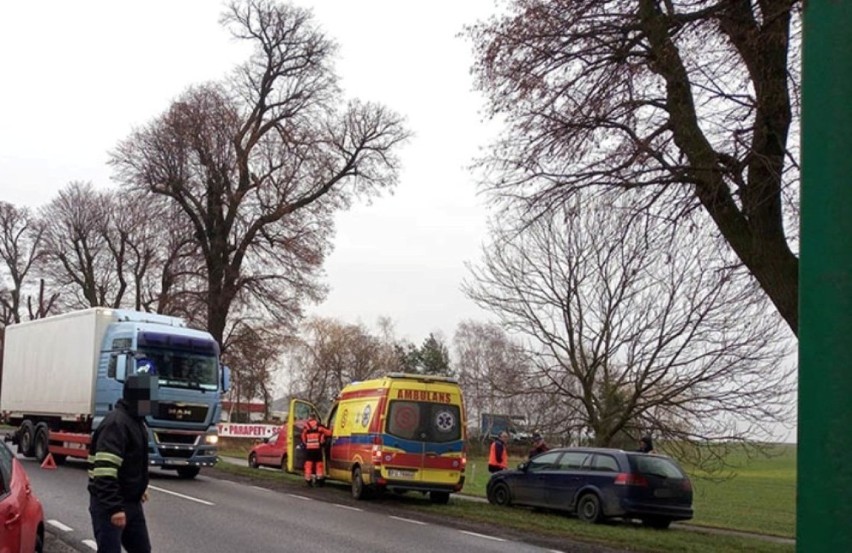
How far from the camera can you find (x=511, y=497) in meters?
21.3

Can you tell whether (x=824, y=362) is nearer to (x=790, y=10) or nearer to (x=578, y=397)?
A: (x=790, y=10)

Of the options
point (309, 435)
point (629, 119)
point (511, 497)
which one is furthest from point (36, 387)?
point (629, 119)

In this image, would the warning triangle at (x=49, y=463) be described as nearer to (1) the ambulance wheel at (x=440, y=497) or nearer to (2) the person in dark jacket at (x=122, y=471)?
(1) the ambulance wheel at (x=440, y=497)

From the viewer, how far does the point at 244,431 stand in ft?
168

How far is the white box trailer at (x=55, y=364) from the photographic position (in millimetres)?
23375

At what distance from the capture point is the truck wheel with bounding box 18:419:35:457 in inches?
1052

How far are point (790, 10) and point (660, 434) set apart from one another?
15.9m

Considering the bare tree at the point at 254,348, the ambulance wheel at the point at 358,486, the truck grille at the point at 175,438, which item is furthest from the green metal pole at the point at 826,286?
the bare tree at the point at 254,348

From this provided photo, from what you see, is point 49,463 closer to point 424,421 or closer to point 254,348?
point 424,421

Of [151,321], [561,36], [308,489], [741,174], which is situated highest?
[561,36]

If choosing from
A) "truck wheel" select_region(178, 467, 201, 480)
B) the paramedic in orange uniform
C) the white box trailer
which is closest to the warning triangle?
the white box trailer

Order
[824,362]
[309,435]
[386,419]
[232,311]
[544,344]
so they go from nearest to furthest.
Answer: [824,362] → [386,419] → [309,435] → [544,344] → [232,311]

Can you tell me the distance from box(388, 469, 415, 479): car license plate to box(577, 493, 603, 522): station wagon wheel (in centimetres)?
353

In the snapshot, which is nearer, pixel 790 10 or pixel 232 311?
pixel 790 10
